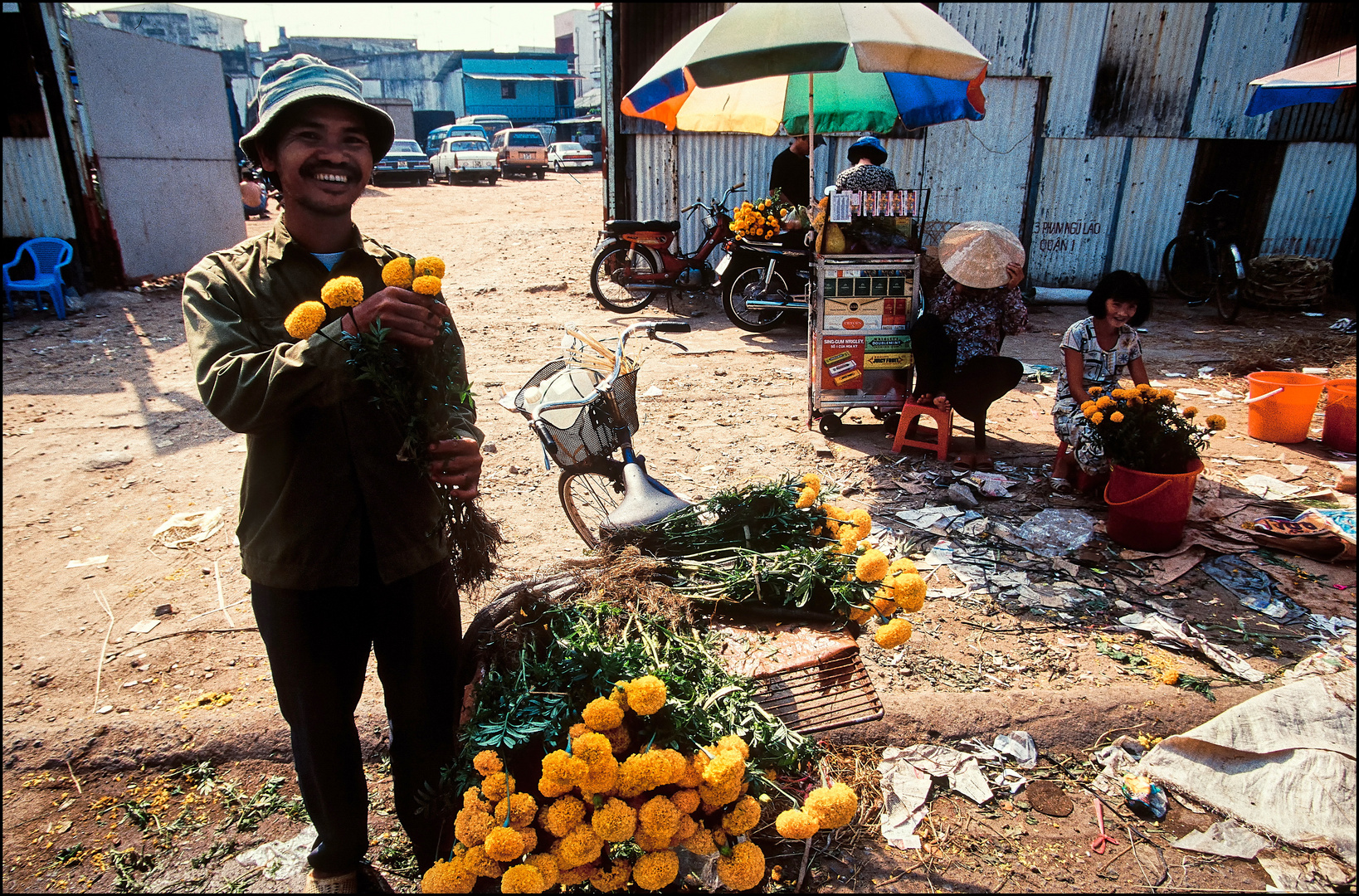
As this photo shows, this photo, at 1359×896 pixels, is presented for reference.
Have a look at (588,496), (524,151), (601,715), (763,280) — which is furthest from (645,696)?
(524,151)

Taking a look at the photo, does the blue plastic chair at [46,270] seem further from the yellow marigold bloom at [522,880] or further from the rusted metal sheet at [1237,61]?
the rusted metal sheet at [1237,61]

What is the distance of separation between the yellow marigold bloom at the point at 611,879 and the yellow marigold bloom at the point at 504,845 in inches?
10.1

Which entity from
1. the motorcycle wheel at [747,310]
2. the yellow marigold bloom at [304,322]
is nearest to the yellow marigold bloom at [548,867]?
the yellow marigold bloom at [304,322]

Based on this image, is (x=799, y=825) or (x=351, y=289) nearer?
(x=351, y=289)

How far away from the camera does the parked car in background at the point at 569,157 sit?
2889cm

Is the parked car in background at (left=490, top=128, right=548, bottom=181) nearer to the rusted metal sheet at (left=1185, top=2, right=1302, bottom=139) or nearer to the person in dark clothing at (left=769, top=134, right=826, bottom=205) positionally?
the person in dark clothing at (left=769, top=134, right=826, bottom=205)

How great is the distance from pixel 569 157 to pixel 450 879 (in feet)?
99.1

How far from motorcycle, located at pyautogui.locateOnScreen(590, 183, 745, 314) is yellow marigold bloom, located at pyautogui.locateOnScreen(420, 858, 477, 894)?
8.17 meters

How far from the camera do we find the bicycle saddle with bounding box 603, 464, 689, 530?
2.69 meters

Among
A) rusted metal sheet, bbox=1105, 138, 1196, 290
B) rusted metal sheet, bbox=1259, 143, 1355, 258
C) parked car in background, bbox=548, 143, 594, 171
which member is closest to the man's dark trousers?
rusted metal sheet, bbox=1105, 138, 1196, 290

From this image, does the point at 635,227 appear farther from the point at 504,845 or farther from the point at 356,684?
the point at 504,845

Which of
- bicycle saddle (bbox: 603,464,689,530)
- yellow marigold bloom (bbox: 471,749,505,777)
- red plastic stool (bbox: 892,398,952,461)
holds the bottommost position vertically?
red plastic stool (bbox: 892,398,952,461)

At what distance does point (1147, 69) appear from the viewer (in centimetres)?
1002

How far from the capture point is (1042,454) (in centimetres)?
545
